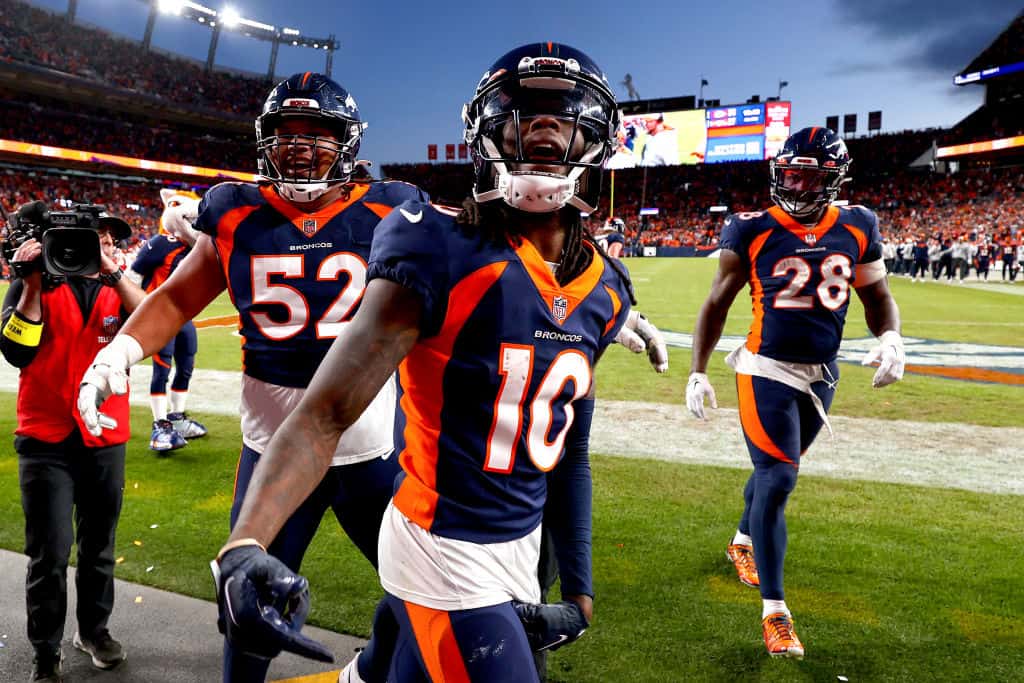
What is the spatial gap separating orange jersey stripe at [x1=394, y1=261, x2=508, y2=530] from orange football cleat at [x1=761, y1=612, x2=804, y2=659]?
2.31 m

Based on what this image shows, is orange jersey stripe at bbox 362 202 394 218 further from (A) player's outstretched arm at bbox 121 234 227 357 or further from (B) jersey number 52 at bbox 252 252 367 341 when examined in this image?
(A) player's outstretched arm at bbox 121 234 227 357

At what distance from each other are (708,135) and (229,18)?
3483 centimetres

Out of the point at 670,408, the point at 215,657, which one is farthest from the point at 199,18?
the point at 215,657

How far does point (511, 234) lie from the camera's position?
5.52ft

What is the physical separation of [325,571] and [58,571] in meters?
1.40

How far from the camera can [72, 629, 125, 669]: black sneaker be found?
315 centimetres

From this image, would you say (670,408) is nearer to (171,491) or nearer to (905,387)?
(905,387)

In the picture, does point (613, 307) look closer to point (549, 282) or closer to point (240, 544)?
point (549, 282)

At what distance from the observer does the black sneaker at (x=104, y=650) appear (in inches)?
124

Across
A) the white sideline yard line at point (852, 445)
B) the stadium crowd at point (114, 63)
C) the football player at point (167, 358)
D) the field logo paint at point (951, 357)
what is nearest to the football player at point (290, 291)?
the football player at point (167, 358)

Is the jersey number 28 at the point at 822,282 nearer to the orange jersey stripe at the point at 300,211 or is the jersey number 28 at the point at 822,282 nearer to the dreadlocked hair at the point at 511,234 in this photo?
the dreadlocked hair at the point at 511,234

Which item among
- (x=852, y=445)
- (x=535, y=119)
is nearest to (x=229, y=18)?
(x=852, y=445)

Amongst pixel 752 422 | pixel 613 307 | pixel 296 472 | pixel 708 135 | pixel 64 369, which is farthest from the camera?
pixel 708 135

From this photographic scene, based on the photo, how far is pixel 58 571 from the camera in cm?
299
